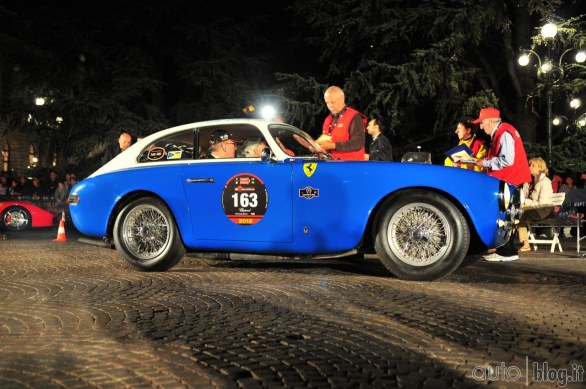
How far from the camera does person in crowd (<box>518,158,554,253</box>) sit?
1018cm

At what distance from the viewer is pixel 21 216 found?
17.4 m

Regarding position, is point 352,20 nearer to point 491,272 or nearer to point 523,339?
point 491,272

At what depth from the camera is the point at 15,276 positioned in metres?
7.21

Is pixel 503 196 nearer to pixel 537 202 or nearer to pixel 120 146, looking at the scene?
pixel 537 202

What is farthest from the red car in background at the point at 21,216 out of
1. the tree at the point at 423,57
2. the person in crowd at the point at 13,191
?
the tree at the point at 423,57

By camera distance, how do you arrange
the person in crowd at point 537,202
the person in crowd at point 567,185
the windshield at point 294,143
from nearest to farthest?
the windshield at point 294,143, the person in crowd at point 537,202, the person in crowd at point 567,185

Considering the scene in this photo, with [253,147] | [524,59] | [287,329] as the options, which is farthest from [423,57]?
[287,329]

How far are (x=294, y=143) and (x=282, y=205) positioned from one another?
0.84m

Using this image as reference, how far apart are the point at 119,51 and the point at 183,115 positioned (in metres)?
3.53

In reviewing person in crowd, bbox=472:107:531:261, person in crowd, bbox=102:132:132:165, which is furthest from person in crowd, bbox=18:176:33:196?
person in crowd, bbox=472:107:531:261

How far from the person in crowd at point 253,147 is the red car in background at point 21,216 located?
39.3ft

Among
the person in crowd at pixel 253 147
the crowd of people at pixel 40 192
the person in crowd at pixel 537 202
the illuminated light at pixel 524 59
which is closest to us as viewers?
the person in crowd at pixel 253 147

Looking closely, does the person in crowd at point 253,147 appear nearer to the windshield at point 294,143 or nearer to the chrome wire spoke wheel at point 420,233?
the windshield at point 294,143

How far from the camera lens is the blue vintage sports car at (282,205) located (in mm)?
6402
